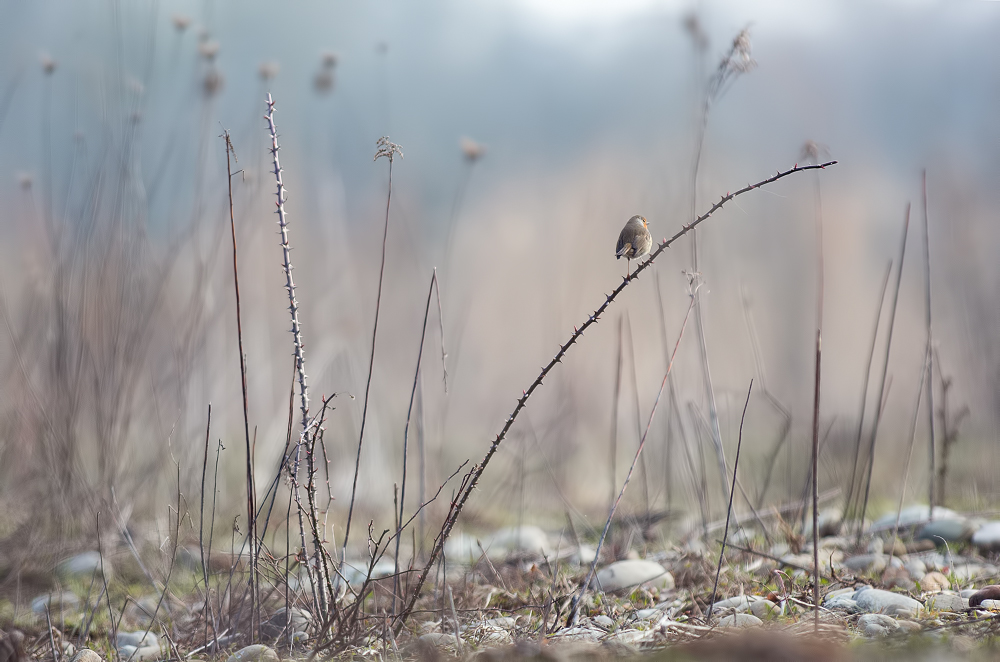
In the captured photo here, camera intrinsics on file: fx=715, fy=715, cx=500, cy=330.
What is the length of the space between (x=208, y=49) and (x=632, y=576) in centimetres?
227

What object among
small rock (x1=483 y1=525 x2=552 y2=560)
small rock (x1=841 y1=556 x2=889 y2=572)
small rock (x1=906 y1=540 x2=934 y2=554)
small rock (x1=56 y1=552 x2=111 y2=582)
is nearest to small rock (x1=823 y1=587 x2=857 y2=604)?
small rock (x1=841 y1=556 x2=889 y2=572)

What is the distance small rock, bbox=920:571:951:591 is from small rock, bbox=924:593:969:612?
0.16 m

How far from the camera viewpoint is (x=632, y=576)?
2.01m

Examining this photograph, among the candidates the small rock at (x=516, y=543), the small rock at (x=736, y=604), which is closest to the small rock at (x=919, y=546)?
the small rock at (x=736, y=604)

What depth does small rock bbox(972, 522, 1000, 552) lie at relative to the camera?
93.1 inches

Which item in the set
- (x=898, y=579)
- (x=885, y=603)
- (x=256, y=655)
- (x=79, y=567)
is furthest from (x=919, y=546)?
(x=79, y=567)

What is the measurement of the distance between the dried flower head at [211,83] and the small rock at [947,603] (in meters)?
2.82

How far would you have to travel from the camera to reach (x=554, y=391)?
3543mm

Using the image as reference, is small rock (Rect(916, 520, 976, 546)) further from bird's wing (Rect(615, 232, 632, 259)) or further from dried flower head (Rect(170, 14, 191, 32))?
dried flower head (Rect(170, 14, 191, 32))

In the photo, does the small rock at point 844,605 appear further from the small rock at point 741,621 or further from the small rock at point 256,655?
the small rock at point 256,655

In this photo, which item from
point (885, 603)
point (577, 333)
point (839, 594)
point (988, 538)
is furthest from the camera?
point (988, 538)

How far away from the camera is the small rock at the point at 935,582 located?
6.17ft

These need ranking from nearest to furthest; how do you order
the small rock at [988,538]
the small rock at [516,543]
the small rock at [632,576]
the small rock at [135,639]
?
1. the small rock at [135,639]
2. the small rock at [632,576]
3. the small rock at [988,538]
4. the small rock at [516,543]

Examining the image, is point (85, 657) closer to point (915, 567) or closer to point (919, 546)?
point (915, 567)
